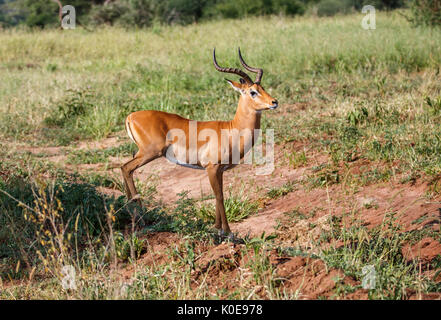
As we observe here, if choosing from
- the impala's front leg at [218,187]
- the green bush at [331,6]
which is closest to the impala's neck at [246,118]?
the impala's front leg at [218,187]

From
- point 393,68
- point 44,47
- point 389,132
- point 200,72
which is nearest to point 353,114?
point 389,132

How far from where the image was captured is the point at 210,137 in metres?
4.88

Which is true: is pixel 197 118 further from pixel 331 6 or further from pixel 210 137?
pixel 331 6

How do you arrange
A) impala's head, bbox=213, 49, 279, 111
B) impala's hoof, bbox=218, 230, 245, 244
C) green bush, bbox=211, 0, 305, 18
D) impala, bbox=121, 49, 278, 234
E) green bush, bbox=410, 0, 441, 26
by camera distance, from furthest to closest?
green bush, bbox=211, 0, 305, 18 < green bush, bbox=410, 0, 441, 26 < impala, bbox=121, 49, 278, 234 < impala's head, bbox=213, 49, 279, 111 < impala's hoof, bbox=218, 230, 245, 244

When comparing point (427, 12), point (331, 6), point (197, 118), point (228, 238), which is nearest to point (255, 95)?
point (228, 238)

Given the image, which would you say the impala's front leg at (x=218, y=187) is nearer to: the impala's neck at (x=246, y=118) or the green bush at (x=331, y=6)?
the impala's neck at (x=246, y=118)

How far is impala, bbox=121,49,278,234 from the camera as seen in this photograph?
4816 mm

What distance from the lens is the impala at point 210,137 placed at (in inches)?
190

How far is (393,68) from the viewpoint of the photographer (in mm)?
11008

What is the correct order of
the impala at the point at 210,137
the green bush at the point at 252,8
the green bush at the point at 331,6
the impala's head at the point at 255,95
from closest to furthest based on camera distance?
the impala's head at the point at 255,95 → the impala at the point at 210,137 → the green bush at the point at 252,8 → the green bush at the point at 331,6

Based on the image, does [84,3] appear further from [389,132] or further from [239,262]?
[239,262]

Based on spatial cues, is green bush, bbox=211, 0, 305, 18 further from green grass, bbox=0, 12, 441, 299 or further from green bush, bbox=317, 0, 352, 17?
green grass, bbox=0, 12, 441, 299

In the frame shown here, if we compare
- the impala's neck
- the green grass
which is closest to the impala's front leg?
the green grass
